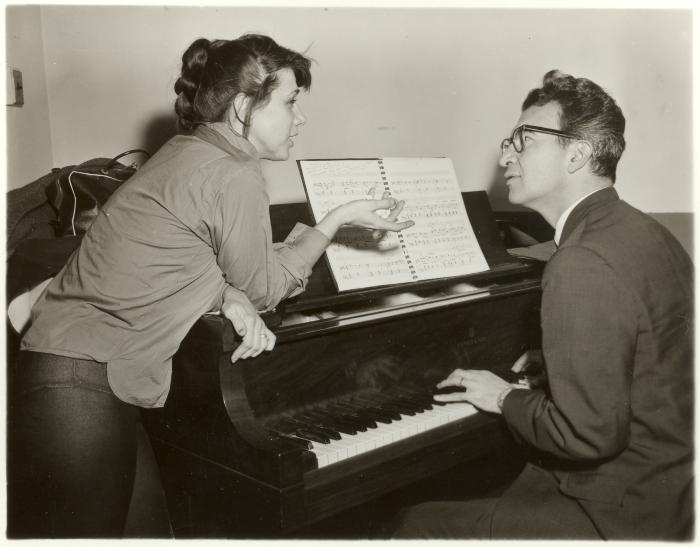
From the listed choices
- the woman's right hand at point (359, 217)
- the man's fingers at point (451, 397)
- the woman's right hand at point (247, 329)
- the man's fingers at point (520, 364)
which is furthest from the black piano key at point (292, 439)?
the man's fingers at point (520, 364)

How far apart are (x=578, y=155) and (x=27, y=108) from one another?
223 cm

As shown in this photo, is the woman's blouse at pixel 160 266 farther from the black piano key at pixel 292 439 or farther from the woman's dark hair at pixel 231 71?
the black piano key at pixel 292 439

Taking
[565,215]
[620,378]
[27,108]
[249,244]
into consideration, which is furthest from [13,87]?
[620,378]

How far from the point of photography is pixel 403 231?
221 centimetres

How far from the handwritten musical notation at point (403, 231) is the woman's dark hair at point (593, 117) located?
54 centimetres

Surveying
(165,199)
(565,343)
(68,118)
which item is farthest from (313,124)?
(565,343)

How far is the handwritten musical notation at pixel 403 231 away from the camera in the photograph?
2.07 meters

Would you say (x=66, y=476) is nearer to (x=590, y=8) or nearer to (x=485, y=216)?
(x=485, y=216)

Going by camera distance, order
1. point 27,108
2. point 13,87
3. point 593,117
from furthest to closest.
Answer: point 27,108 < point 13,87 < point 593,117

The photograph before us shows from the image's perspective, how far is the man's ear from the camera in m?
1.78

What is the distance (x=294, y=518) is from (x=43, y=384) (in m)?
0.67

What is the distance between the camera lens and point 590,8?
3334 millimetres

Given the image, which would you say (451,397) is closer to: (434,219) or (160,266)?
(434,219)

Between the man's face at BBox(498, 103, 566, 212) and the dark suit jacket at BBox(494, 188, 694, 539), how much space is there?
31 cm
